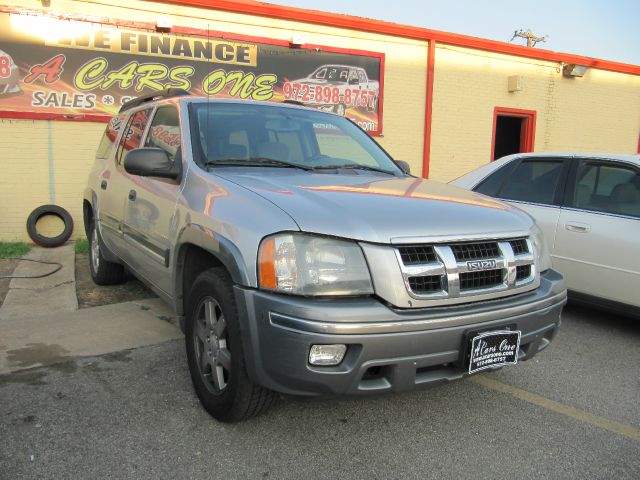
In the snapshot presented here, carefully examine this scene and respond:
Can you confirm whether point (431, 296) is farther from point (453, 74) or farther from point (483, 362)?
point (453, 74)

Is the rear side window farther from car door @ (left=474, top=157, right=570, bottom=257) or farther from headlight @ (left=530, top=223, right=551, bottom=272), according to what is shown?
headlight @ (left=530, top=223, right=551, bottom=272)

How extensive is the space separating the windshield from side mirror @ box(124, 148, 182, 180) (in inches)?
6.7

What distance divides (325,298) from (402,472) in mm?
911

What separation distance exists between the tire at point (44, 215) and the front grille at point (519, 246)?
22.8 ft

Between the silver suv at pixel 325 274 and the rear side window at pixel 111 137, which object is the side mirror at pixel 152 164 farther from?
the rear side window at pixel 111 137

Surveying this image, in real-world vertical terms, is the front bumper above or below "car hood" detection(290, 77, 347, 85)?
below

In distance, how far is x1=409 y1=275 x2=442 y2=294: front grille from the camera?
7.64 ft

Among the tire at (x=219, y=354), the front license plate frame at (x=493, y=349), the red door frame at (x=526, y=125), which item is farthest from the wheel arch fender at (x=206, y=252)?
the red door frame at (x=526, y=125)

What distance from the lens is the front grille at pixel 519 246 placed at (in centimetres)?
273

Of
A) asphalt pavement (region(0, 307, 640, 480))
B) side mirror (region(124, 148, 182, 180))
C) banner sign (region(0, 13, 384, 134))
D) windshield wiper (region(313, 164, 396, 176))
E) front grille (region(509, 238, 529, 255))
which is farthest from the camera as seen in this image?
banner sign (region(0, 13, 384, 134))

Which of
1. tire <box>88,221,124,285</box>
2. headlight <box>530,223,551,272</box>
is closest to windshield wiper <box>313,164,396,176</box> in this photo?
headlight <box>530,223,551,272</box>

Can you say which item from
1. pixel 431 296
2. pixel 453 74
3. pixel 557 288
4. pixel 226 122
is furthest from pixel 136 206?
pixel 453 74

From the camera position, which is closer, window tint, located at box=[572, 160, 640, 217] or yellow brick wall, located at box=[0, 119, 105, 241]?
window tint, located at box=[572, 160, 640, 217]

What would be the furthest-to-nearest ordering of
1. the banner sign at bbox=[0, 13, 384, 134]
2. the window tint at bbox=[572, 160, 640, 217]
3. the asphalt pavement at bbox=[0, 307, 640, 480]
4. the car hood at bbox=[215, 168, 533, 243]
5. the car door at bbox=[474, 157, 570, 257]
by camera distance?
1. the banner sign at bbox=[0, 13, 384, 134]
2. the car door at bbox=[474, 157, 570, 257]
3. the window tint at bbox=[572, 160, 640, 217]
4. the asphalt pavement at bbox=[0, 307, 640, 480]
5. the car hood at bbox=[215, 168, 533, 243]
